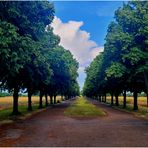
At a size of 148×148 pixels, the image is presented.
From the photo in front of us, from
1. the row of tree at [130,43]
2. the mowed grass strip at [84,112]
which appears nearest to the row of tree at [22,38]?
the mowed grass strip at [84,112]

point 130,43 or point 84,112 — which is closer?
point 130,43

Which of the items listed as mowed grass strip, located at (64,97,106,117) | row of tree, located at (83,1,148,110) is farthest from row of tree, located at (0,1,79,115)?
row of tree, located at (83,1,148,110)

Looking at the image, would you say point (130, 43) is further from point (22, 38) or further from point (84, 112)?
point (22, 38)

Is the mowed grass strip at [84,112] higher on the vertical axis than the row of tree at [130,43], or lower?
lower

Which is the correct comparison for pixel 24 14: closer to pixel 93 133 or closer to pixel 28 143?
pixel 93 133

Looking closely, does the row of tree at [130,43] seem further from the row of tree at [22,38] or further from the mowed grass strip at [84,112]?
the row of tree at [22,38]

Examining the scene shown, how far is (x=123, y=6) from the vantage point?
157 ft

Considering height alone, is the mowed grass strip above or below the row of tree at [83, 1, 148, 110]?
below

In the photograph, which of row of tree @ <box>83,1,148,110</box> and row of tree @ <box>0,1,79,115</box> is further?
row of tree @ <box>83,1,148,110</box>

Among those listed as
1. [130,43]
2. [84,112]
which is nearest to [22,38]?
[130,43]

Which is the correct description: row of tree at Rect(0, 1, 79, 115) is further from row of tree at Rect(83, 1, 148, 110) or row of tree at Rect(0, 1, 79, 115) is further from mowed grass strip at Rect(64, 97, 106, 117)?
row of tree at Rect(83, 1, 148, 110)

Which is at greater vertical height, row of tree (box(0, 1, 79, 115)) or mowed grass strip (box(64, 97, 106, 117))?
row of tree (box(0, 1, 79, 115))

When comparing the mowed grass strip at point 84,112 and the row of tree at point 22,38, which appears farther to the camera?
the mowed grass strip at point 84,112

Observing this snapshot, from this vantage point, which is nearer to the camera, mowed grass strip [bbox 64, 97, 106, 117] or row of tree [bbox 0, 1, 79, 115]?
row of tree [bbox 0, 1, 79, 115]
